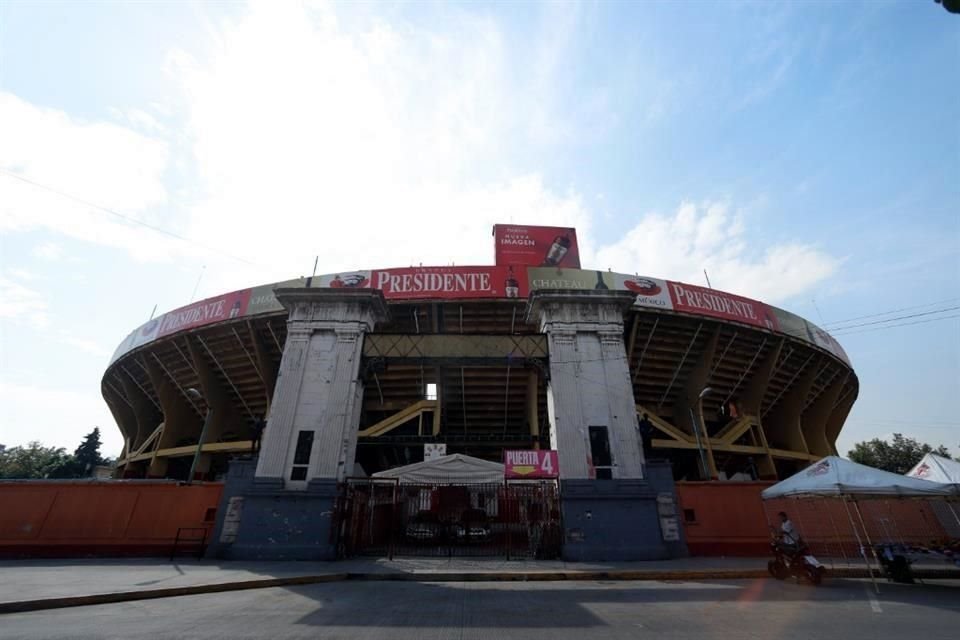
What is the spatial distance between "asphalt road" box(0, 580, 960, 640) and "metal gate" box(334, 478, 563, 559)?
339 centimetres

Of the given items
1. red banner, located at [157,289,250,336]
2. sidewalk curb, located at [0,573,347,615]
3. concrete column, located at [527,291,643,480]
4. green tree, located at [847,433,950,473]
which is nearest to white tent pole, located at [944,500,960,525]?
concrete column, located at [527,291,643,480]

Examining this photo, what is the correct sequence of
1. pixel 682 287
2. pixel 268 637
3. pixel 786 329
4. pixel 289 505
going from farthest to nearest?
pixel 786 329 < pixel 682 287 < pixel 289 505 < pixel 268 637

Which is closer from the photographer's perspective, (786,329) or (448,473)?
(448,473)

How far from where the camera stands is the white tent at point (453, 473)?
12.5 metres

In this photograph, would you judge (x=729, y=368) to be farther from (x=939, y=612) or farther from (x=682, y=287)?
(x=939, y=612)

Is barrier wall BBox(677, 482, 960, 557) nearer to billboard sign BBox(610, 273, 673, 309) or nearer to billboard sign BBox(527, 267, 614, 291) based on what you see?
billboard sign BBox(610, 273, 673, 309)

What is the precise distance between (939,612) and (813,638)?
10.6 ft

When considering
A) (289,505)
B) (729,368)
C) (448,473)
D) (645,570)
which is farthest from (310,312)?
(729,368)

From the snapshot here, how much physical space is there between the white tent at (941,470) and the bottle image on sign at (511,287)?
13130 mm

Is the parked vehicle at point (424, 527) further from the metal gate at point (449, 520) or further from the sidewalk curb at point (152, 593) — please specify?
the sidewalk curb at point (152, 593)

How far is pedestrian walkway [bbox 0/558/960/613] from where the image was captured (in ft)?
22.1

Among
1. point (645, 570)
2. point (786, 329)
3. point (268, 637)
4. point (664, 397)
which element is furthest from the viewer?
point (664, 397)

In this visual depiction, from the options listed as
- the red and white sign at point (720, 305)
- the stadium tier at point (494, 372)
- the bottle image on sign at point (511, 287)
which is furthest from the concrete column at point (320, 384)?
the red and white sign at point (720, 305)

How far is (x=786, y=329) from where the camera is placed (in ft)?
68.4
